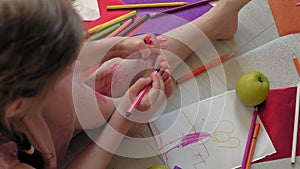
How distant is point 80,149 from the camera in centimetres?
82

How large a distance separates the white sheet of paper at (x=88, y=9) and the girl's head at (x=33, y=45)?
1.45 ft

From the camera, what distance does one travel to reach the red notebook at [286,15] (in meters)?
0.92

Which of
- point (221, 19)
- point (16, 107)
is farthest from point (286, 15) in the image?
point (16, 107)

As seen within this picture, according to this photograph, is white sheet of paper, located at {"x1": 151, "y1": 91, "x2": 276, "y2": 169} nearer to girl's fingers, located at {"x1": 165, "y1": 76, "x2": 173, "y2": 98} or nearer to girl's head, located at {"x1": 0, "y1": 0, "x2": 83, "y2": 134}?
girl's fingers, located at {"x1": 165, "y1": 76, "x2": 173, "y2": 98}

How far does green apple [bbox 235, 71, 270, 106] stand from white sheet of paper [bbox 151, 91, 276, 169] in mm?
25

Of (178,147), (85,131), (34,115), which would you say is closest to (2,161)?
(34,115)

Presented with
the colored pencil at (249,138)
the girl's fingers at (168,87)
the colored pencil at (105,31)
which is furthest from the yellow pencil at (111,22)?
the colored pencil at (249,138)

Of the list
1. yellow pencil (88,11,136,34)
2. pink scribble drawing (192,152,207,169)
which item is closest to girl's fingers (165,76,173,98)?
pink scribble drawing (192,152,207,169)

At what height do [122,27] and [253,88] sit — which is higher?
[122,27]

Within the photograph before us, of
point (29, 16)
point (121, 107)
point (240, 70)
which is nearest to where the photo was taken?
point (29, 16)

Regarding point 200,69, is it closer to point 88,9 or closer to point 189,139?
point 189,139

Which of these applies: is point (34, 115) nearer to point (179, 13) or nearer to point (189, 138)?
point (189, 138)

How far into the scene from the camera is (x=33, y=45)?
0.47m

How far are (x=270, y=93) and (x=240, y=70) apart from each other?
8 centimetres
